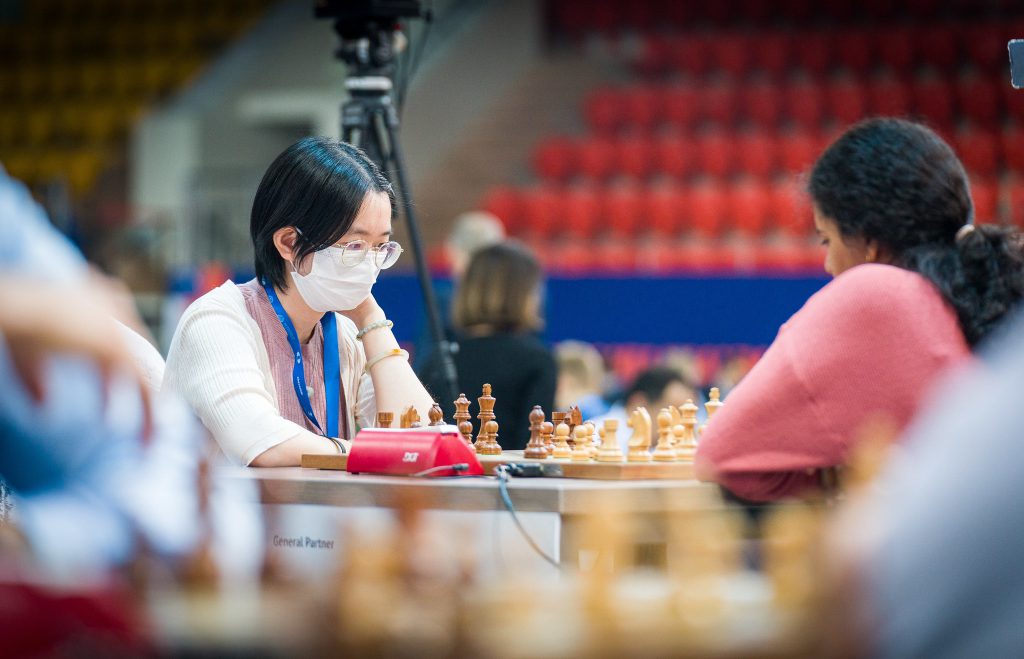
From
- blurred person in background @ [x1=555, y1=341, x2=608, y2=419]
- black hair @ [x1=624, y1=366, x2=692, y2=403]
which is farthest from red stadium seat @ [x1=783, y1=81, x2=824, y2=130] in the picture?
black hair @ [x1=624, y1=366, x2=692, y2=403]

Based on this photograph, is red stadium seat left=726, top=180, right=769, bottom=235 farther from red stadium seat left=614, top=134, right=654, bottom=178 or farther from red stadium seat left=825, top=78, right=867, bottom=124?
red stadium seat left=825, top=78, right=867, bottom=124

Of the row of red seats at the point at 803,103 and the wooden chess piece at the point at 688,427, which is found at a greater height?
the row of red seats at the point at 803,103

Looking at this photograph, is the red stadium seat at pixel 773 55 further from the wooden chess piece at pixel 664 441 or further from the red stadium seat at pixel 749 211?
the wooden chess piece at pixel 664 441

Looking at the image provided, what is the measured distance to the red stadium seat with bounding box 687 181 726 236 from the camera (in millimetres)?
8664

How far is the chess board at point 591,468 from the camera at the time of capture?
2086 mm

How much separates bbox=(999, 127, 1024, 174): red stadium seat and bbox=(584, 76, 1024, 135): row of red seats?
1.00ft

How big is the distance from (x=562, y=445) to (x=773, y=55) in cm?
846

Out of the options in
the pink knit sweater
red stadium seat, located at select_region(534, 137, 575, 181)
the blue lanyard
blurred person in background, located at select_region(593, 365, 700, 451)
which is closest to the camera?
the pink knit sweater

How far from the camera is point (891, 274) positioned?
75.0 inches

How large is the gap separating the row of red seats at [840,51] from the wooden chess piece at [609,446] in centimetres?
847

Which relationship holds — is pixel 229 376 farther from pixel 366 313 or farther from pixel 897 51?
pixel 897 51

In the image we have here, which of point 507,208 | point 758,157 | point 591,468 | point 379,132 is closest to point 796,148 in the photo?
point 758,157

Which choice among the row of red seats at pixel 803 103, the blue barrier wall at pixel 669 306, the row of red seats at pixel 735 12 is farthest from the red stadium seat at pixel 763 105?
the blue barrier wall at pixel 669 306

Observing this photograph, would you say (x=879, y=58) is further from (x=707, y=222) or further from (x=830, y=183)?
(x=830, y=183)
